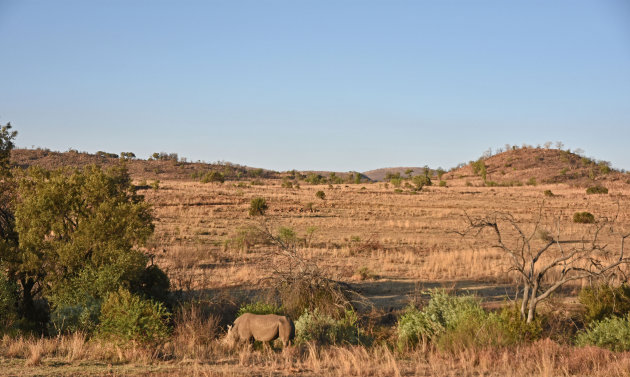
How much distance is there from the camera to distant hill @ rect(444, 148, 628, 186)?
88.2 m

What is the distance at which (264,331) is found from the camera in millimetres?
9594

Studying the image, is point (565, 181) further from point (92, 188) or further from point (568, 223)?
point (92, 188)

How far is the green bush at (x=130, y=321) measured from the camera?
29.9 ft

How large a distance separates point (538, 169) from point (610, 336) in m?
102

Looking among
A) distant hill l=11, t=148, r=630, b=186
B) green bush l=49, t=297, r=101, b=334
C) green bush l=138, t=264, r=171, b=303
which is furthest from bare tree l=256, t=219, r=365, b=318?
distant hill l=11, t=148, r=630, b=186

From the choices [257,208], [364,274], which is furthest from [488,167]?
[364,274]

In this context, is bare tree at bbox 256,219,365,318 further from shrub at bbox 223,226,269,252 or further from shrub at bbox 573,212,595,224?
shrub at bbox 573,212,595,224

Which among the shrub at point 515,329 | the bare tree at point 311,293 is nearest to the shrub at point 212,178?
the bare tree at point 311,293

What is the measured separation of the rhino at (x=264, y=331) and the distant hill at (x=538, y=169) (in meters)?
78.3

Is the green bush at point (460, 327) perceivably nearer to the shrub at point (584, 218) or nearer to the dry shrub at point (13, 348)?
the dry shrub at point (13, 348)

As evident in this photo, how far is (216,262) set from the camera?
19.6m

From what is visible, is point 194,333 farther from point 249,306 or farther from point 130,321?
point 249,306

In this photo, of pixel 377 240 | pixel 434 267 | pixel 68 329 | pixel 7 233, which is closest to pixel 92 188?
pixel 7 233

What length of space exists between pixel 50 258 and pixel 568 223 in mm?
32619
